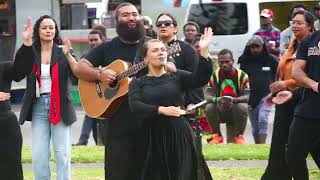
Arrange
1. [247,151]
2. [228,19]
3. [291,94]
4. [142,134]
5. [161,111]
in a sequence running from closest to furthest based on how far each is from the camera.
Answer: [161,111] < [142,134] < [291,94] < [247,151] < [228,19]

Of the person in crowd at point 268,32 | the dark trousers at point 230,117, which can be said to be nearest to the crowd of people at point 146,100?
the dark trousers at point 230,117

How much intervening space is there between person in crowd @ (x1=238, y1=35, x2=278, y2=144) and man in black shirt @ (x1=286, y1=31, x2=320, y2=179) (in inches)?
195

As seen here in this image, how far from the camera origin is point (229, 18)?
18.5 meters

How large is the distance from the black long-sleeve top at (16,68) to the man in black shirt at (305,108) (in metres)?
2.36

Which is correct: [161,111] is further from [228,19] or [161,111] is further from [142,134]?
[228,19]

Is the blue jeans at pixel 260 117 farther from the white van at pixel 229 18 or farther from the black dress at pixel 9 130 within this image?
the black dress at pixel 9 130

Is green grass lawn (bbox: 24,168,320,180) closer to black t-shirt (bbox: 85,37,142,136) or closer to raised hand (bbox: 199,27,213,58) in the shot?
black t-shirt (bbox: 85,37,142,136)

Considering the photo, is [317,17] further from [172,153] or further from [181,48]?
[172,153]

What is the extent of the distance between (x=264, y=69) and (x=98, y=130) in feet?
8.82

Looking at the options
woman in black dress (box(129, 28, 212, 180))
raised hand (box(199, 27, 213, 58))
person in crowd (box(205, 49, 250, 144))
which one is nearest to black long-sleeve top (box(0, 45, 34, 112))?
woman in black dress (box(129, 28, 212, 180))

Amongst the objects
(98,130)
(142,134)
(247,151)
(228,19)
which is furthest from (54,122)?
(228,19)

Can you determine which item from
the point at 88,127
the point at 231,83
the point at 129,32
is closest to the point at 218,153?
the point at 231,83

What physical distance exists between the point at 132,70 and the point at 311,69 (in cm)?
166

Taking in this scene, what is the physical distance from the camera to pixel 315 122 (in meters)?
7.63
